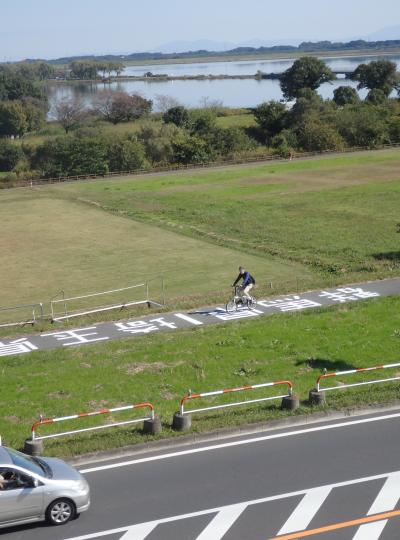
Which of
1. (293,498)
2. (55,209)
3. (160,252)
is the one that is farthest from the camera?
(55,209)

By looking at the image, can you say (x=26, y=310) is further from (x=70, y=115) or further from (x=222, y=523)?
(x=70, y=115)

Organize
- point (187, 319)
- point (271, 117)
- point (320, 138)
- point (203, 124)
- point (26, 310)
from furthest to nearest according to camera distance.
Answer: point (271, 117)
point (203, 124)
point (320, 138)
point (26, 310)
point (187, 319)

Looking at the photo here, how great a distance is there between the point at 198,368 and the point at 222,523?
24.9ft

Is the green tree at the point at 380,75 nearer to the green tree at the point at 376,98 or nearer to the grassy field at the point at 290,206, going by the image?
the green tree at the point at 376,98

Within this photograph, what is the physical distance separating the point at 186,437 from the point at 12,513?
4.01 m

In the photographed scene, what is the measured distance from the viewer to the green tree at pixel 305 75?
115750 mm

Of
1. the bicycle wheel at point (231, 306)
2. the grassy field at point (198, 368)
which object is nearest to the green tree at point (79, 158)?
the bicycle wheel at point (231, 306)

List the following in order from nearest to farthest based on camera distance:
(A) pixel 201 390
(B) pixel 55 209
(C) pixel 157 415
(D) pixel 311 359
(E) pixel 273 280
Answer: (C) pixel 157 415, (A) pixel 201 390, (D) pixel 311 359, (E) pixel 273 280, (B) pixel 55 209

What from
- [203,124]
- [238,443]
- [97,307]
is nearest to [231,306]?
[97,307]

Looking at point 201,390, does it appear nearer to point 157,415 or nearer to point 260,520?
point 157,415

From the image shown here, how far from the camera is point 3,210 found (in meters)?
52.3

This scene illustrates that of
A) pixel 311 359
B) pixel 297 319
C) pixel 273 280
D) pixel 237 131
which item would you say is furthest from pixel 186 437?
pixel 237 131

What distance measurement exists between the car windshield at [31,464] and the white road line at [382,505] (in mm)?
4470

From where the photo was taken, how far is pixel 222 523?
1123 cm
